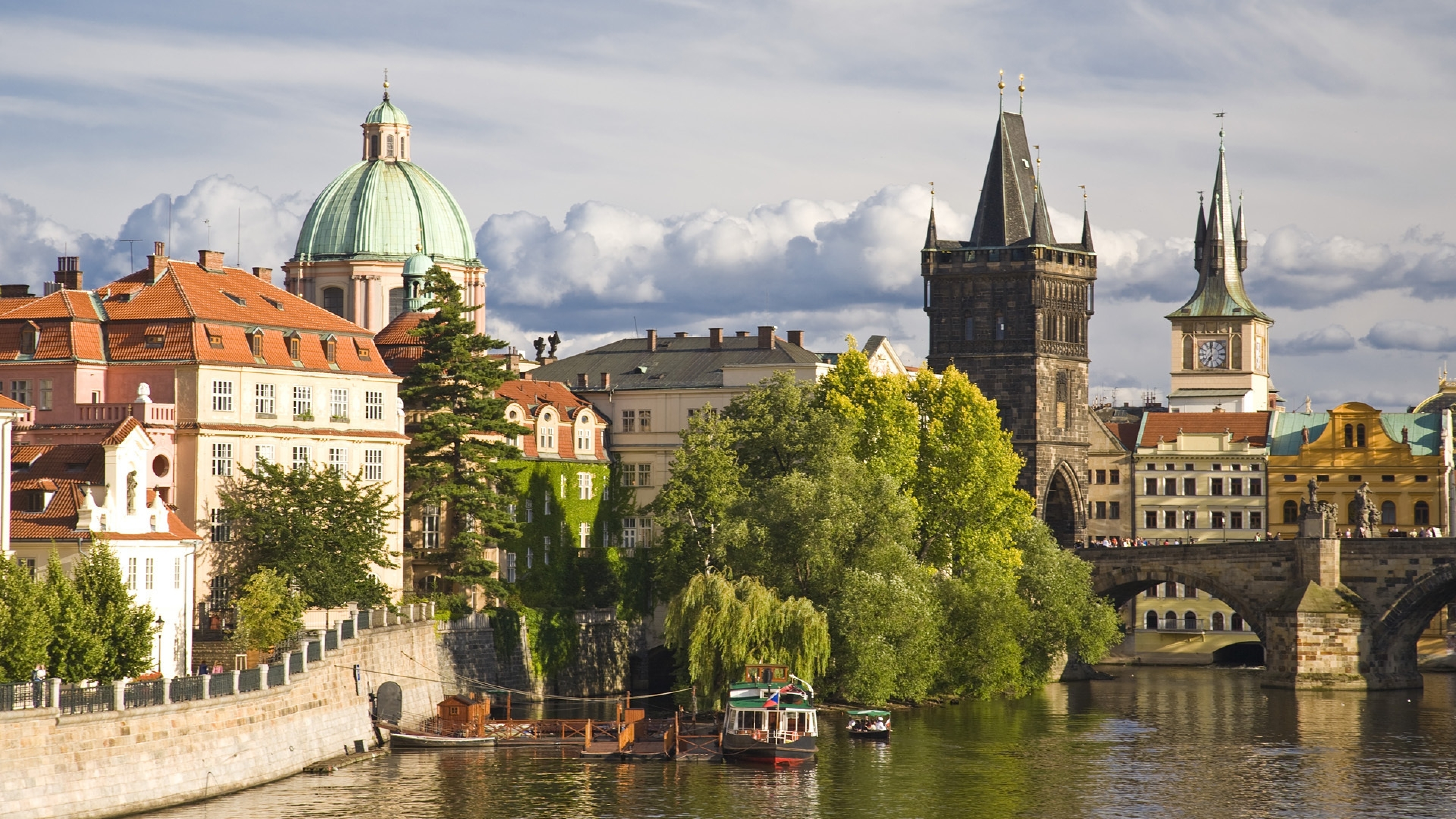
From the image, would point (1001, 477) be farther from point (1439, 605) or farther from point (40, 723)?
point (40, 723)

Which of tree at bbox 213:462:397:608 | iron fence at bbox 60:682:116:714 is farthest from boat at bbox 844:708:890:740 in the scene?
iron fence at bbox 60:682:116:714

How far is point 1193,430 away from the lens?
145750mm

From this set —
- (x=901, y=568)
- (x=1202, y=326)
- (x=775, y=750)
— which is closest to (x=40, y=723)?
(x=775, y=750)

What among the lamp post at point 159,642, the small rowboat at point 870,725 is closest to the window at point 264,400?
the lamp post at point 159,642

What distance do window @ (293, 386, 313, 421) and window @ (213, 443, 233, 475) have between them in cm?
426

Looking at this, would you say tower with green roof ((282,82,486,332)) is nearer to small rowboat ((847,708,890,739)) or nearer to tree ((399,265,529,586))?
tree ((399,265,529,586))

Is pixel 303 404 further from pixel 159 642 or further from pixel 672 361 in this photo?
pixel 672 361

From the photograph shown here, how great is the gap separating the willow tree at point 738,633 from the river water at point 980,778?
320 centimetres

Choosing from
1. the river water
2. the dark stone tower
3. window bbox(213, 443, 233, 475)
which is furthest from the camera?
the dark stone tower

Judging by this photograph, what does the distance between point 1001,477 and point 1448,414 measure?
50.2 m

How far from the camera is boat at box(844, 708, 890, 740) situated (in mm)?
81125

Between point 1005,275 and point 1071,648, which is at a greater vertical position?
point 1005,275

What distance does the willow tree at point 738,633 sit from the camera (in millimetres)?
82625

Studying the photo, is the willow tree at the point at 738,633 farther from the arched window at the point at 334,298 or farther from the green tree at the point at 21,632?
the arched window at the point at 334,298
